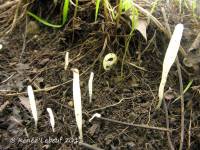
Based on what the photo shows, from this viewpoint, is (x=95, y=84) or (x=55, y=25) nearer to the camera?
(x=95, y=84)

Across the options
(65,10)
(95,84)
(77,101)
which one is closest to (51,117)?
(77,101)

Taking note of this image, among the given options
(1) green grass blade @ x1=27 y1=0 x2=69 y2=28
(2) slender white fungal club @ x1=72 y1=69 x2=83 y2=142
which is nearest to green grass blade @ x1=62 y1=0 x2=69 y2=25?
(1) green grass blade @ x1=27 y1=0 x2=69 y2=28

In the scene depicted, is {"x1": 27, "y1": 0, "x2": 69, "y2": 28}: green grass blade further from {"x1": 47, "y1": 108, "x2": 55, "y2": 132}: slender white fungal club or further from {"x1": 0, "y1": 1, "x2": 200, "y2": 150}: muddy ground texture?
{"x1": 47, "y1": 108, "x2": 55, "y2": 132}: slender white fungal club

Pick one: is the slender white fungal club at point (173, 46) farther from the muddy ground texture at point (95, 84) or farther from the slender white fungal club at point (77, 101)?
the slender white fungal club at point (77, 101)

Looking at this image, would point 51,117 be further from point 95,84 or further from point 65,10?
point 65,10

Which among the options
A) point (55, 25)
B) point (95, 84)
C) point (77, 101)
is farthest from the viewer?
point (55, 25)

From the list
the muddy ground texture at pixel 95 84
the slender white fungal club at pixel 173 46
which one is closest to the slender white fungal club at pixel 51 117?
the muddy ground texture at pixel 95 84

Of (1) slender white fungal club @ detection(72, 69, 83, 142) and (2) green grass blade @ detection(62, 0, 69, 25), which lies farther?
(2) green grass blade @ detection(62, 0, 69, 25)

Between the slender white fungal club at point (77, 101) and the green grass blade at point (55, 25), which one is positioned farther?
the green grass blade at point (55, 25)

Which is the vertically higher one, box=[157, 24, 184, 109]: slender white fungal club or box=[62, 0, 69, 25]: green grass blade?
box=[62, 0, 69, 25]: green grass blade

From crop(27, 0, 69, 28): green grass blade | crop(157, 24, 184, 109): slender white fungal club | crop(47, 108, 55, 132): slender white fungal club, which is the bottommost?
crop(47, 108, 55, 132): slender white fungal club
